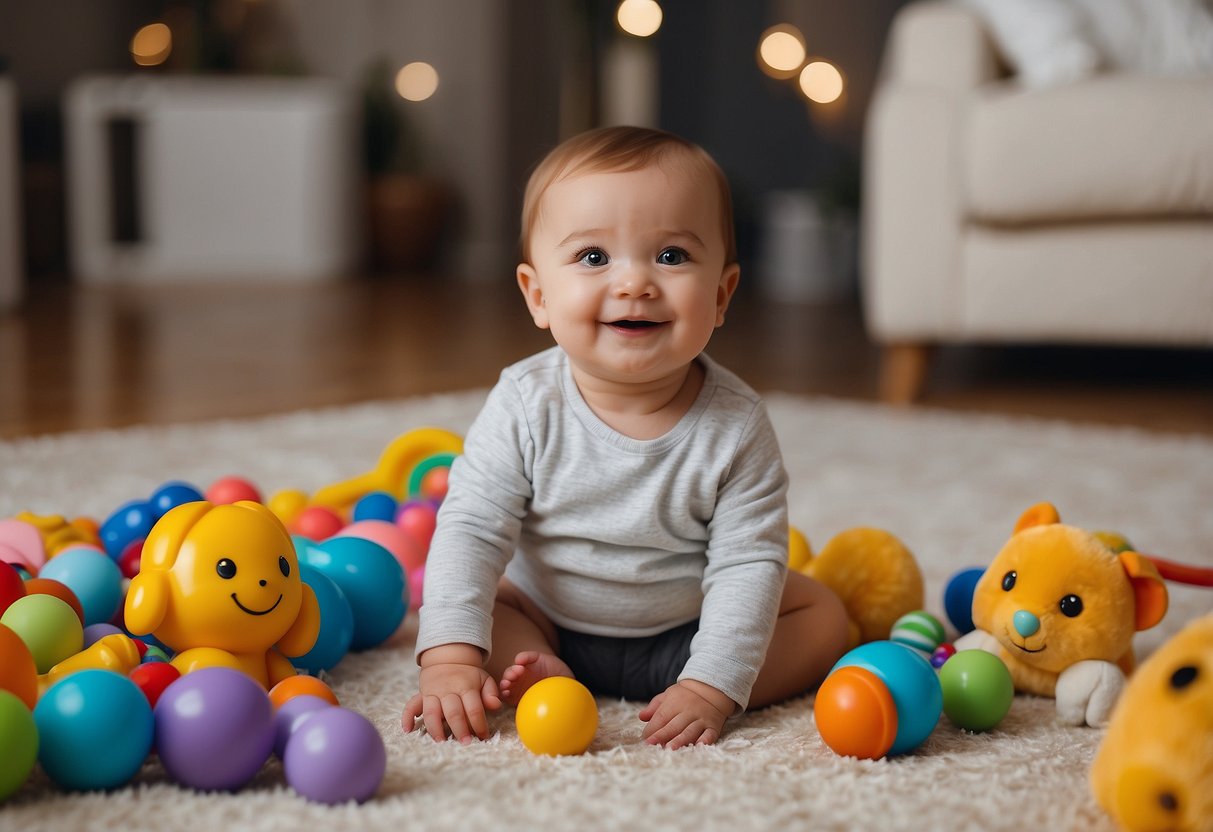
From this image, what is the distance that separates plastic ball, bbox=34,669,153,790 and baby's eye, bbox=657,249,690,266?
41cm

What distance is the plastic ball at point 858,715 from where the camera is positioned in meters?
0.77

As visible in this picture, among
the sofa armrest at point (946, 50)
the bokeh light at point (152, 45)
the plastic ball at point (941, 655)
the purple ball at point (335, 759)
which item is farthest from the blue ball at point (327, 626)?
the bokeh light at point (152, 45)

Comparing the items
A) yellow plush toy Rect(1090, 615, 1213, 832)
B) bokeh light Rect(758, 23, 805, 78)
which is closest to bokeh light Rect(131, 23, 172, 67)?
bokeh light Rect(758, 23, 805, 78)

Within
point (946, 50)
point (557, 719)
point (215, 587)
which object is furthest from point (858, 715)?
point (946, 50)

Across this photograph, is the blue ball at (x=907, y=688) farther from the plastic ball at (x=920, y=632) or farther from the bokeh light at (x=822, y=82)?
the bokeh light at (x=822, y=82)

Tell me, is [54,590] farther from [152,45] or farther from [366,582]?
[152,45]

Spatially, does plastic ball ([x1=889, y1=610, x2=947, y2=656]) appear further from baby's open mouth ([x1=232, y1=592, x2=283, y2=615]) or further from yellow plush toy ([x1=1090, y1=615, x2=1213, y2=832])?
baby's open mouth ([x1=232, y1=592, x2=283, y2=615])

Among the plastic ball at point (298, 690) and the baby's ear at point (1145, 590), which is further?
the baby's ear at point (1145, 590)

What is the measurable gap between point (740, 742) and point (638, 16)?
13.1 feet

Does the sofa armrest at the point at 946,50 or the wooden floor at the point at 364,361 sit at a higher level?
the sofa armrest at the point at 946,50

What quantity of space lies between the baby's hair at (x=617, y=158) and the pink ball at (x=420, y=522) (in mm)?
348

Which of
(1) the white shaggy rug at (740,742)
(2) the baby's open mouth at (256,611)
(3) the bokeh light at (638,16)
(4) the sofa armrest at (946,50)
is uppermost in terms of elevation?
(3) the bokeh light at (638,16)

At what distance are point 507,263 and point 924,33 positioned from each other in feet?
8.34

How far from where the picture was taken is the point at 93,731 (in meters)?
0.68
